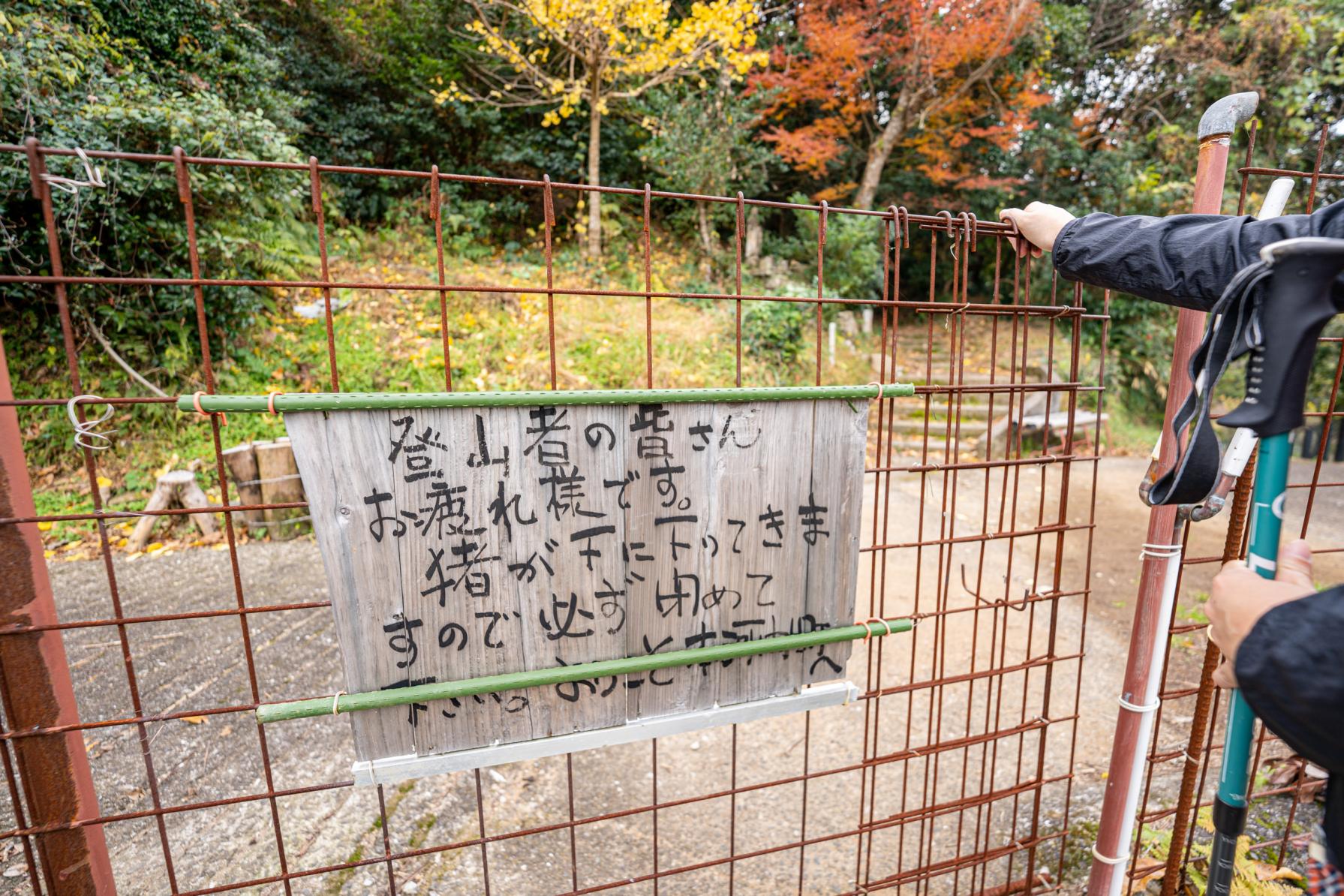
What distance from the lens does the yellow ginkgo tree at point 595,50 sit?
7.42 metres

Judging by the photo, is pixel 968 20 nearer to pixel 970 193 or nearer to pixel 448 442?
pixel 970 193

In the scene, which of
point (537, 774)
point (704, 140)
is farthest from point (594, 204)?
point (537, 774)

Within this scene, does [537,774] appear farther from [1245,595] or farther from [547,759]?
[1245,595]

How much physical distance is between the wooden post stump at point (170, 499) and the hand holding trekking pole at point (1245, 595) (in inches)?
221

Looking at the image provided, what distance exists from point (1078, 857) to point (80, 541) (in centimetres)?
624

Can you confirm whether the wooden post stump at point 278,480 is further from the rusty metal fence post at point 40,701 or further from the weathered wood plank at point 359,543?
the weathered wood plank at point 359,543

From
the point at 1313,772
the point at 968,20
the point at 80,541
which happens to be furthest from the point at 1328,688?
Result: the point at 968,20

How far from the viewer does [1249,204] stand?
7977mm

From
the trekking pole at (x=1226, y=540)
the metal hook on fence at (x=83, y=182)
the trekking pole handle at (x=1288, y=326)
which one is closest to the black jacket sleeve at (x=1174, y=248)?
the trekking pole at (x=1226, y=540)

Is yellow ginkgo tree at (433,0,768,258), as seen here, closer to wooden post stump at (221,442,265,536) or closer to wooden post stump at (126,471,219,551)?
wooden post stump at (221,442,265,536)

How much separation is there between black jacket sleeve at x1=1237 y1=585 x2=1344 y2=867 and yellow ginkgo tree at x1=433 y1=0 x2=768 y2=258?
6.96m

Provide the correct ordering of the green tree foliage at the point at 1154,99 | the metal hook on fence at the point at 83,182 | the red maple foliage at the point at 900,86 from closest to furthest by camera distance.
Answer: the metal hook on fence at the point at 83,182 < the green tree foliage at the point at 1154,99 < the red maple foliage at the point at 900,86

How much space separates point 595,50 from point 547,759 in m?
7.72

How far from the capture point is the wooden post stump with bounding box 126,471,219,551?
4840 mm
